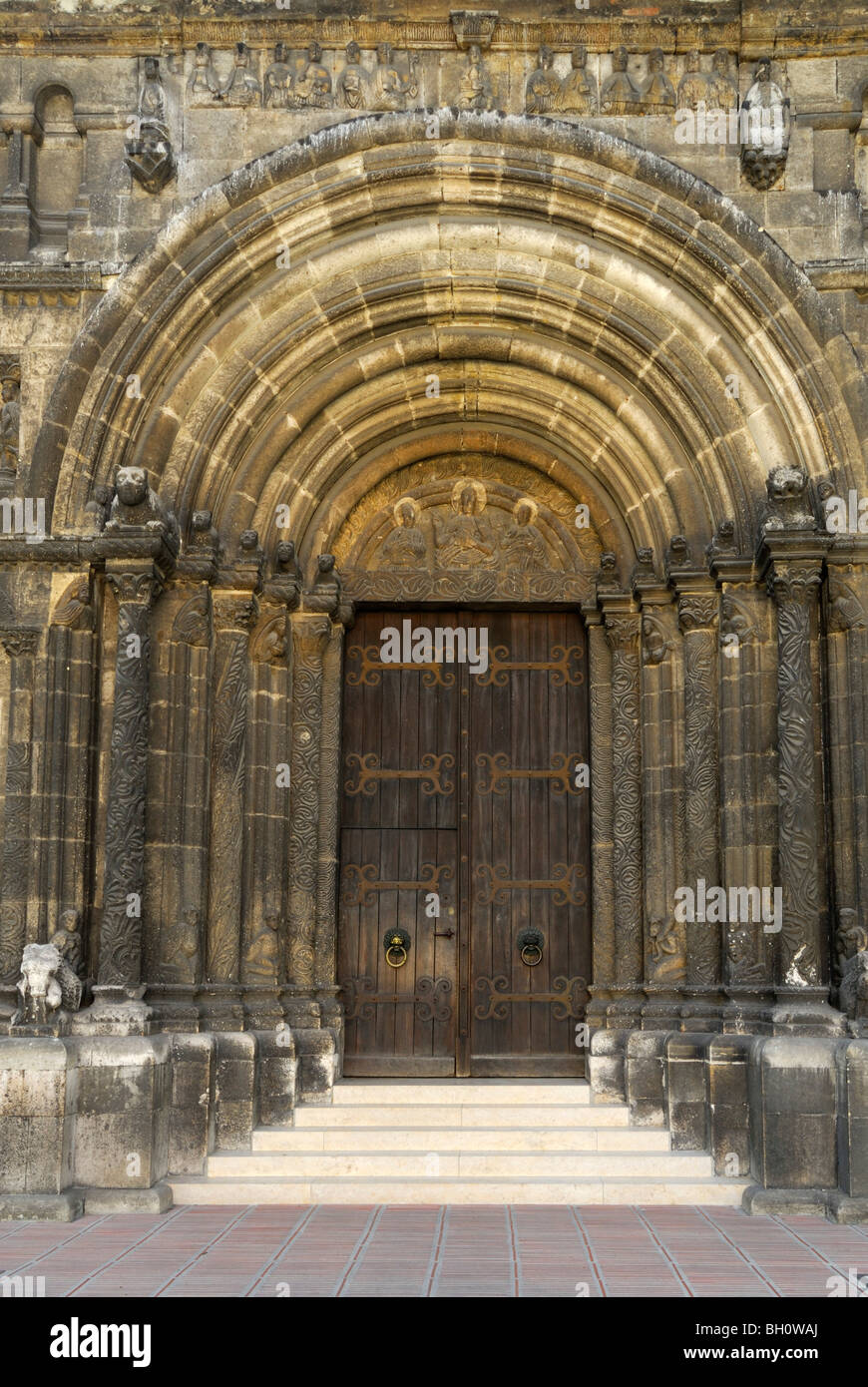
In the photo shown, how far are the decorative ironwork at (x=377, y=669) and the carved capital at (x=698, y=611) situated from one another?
1804 mm

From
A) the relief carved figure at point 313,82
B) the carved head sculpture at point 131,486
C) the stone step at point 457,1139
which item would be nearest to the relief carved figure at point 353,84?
the relief carved figure at point 313,82

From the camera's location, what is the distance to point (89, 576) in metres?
8.88

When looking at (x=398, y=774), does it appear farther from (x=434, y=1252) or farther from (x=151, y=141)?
(x=151, y=141)

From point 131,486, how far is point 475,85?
3488 mm

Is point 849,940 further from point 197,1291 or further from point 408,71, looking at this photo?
point 408,71

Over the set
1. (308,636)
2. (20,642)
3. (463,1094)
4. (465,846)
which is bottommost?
(463,1094)

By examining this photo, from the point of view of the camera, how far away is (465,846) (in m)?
9.95

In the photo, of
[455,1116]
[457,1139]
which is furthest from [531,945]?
[457,1139]

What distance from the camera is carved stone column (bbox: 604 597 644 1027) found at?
9312mm

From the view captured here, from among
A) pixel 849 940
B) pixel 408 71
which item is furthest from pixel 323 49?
pixel 849 940

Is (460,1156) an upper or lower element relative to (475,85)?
lower

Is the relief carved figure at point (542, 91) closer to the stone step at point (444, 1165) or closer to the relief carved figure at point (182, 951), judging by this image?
the relief carved figure at point (182, 951)

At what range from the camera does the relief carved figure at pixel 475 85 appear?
368 inches

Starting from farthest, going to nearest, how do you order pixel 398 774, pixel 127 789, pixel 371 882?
1. pixel 398 774
2. pixel 371 882
3. pixel 127 789
